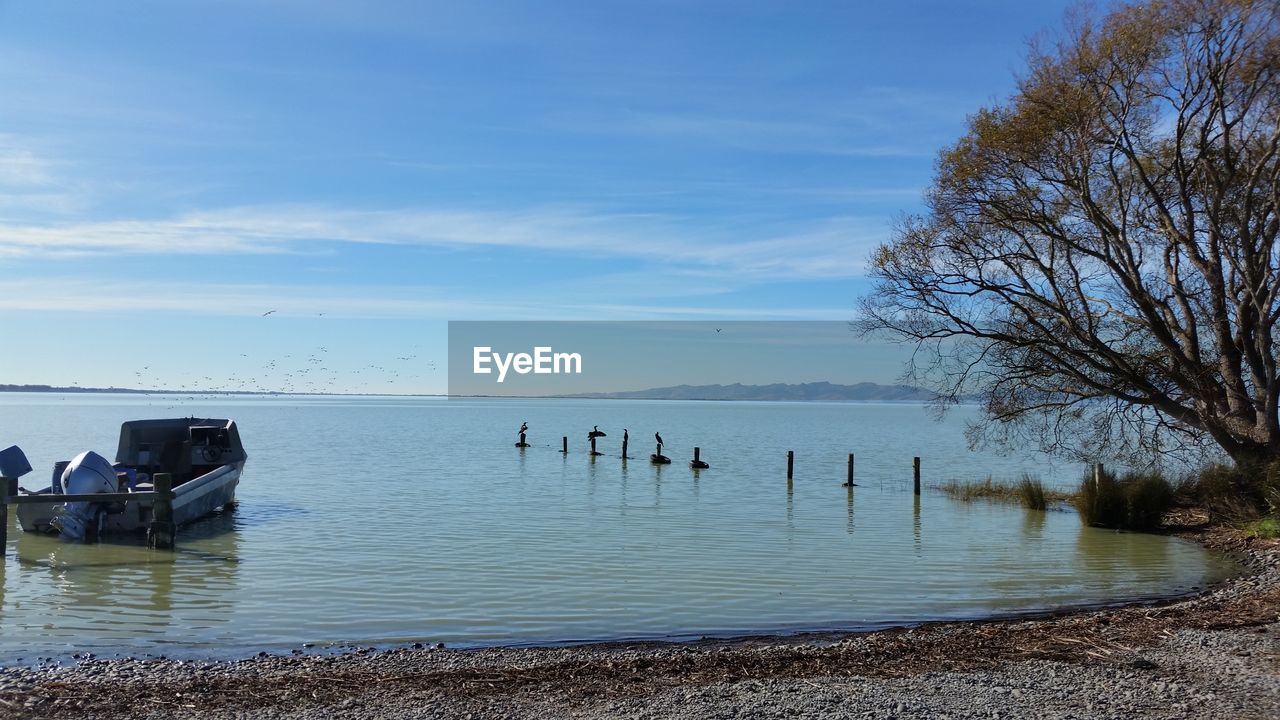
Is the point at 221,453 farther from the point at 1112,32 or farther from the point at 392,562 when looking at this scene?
the point at 1112,32

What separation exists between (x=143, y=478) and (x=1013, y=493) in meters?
24.6

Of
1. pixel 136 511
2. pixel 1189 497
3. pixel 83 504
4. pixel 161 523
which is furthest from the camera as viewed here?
pixel 1189 497

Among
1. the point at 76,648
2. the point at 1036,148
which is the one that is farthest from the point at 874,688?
the point at 1036,148

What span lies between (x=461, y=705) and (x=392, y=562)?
9441 millimetres

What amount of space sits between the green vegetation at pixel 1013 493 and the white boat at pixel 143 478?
70.2 feet

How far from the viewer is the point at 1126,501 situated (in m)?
21.4

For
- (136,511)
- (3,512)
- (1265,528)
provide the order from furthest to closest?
(136,511) < (1265,528) < (3,512)

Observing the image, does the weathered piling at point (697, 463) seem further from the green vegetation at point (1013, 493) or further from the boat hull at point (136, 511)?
the boat hull at point (136, 511)

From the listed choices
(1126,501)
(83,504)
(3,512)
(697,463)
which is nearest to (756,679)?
(3,512)

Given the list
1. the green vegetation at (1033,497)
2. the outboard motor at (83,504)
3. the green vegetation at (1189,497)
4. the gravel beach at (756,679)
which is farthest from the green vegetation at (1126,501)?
the outboard motor at (83,504)

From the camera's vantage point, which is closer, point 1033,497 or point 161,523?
Result: point 161,523

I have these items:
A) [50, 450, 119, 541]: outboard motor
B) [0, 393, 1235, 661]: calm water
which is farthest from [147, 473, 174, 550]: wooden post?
[50, 450, 119, 541]: outboard motor

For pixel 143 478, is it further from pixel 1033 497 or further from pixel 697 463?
Result: pixel 1033 497

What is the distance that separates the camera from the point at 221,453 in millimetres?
26453
